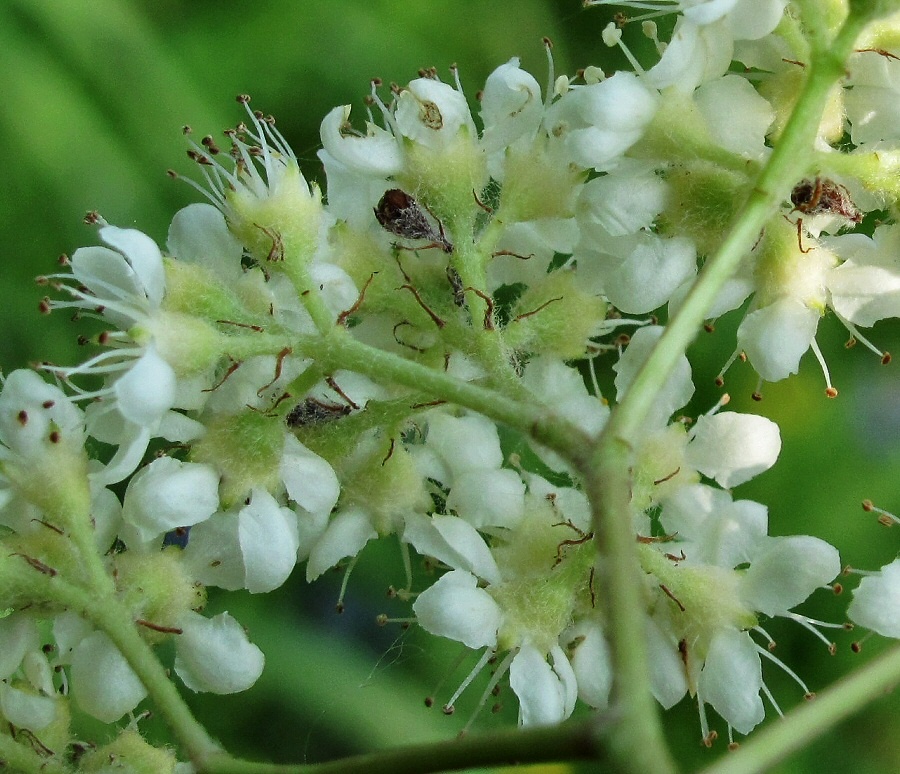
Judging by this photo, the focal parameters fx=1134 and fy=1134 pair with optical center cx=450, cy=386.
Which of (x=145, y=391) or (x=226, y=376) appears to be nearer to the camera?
(x=145, y=391)

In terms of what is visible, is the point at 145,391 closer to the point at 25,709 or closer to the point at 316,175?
the point at 25,709

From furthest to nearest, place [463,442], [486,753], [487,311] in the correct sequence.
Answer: [463,442] → [487,311] → [486,753]

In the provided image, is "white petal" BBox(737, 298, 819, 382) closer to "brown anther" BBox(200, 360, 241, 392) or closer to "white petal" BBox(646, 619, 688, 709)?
"white petal" BBox(646, 619, 688, 709)

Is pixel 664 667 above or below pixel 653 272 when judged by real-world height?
below

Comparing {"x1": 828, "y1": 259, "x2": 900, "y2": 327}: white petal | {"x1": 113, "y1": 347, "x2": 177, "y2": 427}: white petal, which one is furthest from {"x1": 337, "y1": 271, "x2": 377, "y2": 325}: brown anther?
{"x1": 828, "y1": 259, "x2": 900, "y2": 327}: white petal

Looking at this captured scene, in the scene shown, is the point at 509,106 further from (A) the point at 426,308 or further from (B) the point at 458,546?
(B) the point at 458,546

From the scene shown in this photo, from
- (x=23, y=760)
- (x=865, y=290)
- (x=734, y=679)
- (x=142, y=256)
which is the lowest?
(x=734, y=679)

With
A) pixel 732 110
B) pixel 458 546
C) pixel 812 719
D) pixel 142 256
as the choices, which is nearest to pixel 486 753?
pixel 812 719

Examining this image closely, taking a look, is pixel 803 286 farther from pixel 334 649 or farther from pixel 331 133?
pixel 334 649

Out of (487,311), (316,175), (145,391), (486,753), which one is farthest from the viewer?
(316,175)
